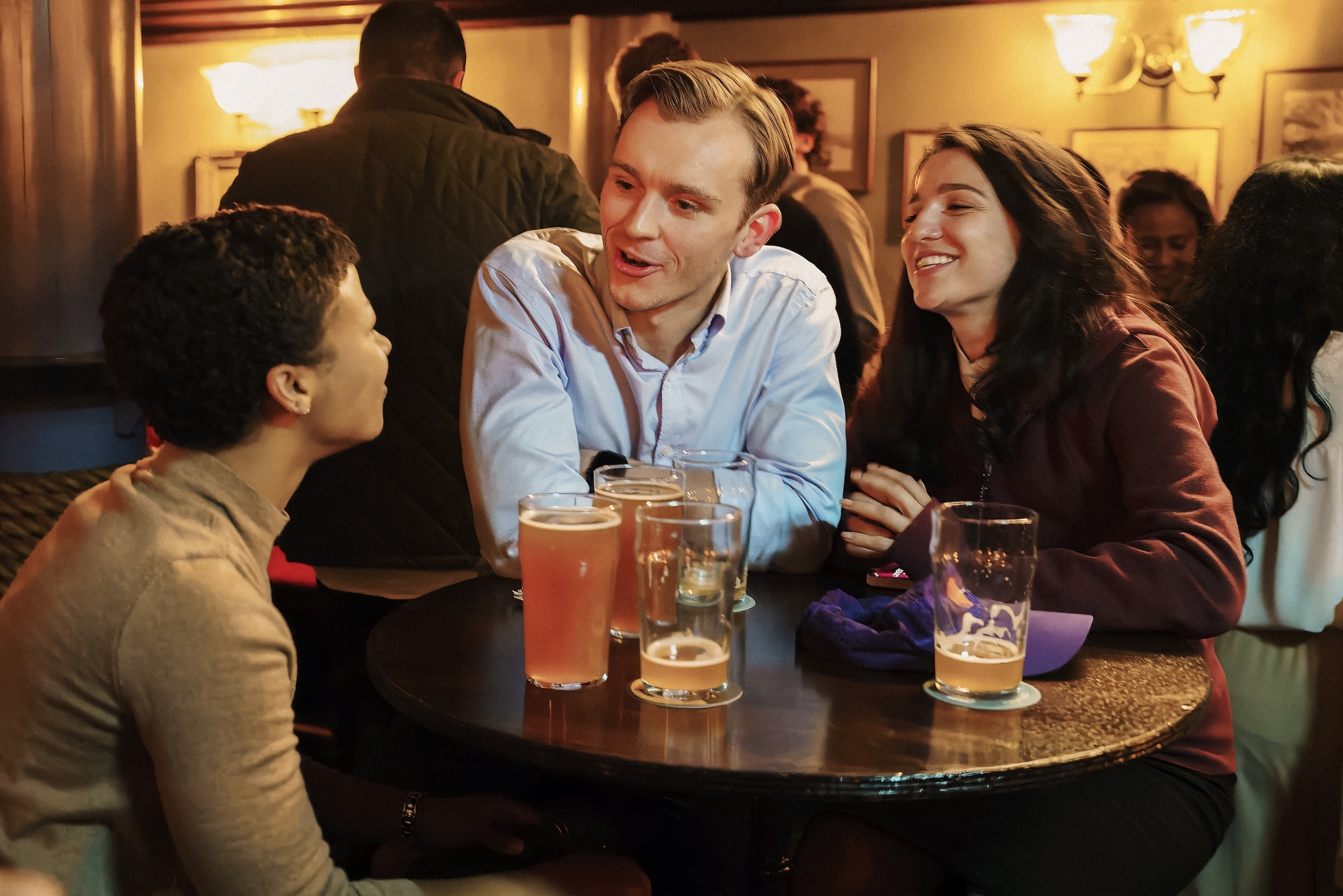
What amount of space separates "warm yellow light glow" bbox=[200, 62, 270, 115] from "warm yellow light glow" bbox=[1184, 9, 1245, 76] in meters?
4.54

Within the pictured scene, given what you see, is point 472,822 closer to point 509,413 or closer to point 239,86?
point 509,413

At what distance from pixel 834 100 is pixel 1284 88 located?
1.89m

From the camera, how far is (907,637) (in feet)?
3.67

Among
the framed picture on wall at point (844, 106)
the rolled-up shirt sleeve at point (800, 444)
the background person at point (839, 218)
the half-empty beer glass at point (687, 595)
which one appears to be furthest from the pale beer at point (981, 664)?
the framed picture on wall at point (844, 106)

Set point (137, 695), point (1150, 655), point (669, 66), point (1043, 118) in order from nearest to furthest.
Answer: point (137, 695)
point (1150, 655)
point (669, 66)
point (1043, 118)

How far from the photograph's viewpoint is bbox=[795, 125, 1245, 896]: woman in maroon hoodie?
4.08ft

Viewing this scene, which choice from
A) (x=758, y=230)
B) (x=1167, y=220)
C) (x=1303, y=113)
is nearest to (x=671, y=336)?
(x=758, y=230)

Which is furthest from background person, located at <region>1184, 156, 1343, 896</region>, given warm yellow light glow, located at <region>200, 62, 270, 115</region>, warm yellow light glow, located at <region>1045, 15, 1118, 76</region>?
warm yellow light glow, located at <region>200, 62, 270, 115</region>

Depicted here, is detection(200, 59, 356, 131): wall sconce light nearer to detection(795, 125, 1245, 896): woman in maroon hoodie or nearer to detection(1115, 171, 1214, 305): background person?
detection(1115, 171, 1214, 305): background person

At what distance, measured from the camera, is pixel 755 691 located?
1050 millimetres

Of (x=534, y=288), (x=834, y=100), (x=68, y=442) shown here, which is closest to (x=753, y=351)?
(x=534, y=288)

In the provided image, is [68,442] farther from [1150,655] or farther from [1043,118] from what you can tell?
[1043,118]

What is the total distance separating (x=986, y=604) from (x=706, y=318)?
32.2 inches

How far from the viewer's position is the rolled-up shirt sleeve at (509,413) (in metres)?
1.51
